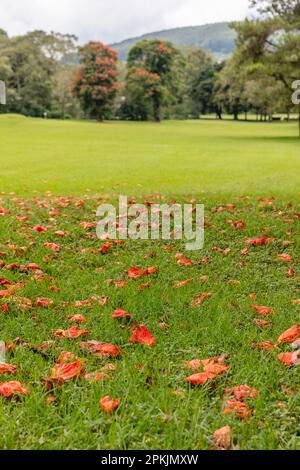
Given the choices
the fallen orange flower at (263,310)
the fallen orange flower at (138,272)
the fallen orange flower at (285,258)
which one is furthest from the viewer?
the fallen orange flower at (285,258)

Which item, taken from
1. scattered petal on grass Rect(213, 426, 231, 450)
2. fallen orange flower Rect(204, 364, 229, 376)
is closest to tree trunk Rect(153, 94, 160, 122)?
fallen orange flower Rect(204, 364, 229, 376)

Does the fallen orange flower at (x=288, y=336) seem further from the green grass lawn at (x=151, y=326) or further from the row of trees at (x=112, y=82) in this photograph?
the row of trees at (x=112, y=82)

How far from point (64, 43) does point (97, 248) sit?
6498cm

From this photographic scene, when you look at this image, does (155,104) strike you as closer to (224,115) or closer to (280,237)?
(224,115)

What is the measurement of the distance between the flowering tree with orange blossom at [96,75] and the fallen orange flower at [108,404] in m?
50.3

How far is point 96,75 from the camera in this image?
1962 inches

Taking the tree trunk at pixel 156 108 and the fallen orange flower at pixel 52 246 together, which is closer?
the fallen orange flower at pixel 52 246

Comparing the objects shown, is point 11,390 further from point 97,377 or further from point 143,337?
point 143,337

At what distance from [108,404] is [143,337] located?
0.82 m

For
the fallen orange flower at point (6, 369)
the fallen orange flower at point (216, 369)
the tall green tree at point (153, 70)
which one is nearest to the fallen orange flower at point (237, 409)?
the fallen orange flower at point (216, 369)

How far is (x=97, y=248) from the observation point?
5609 millimetres

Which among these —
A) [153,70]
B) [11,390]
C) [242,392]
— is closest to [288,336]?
[242,392]

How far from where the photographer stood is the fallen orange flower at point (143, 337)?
3090mm

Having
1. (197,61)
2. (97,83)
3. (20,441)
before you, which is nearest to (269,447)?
(20,441)
